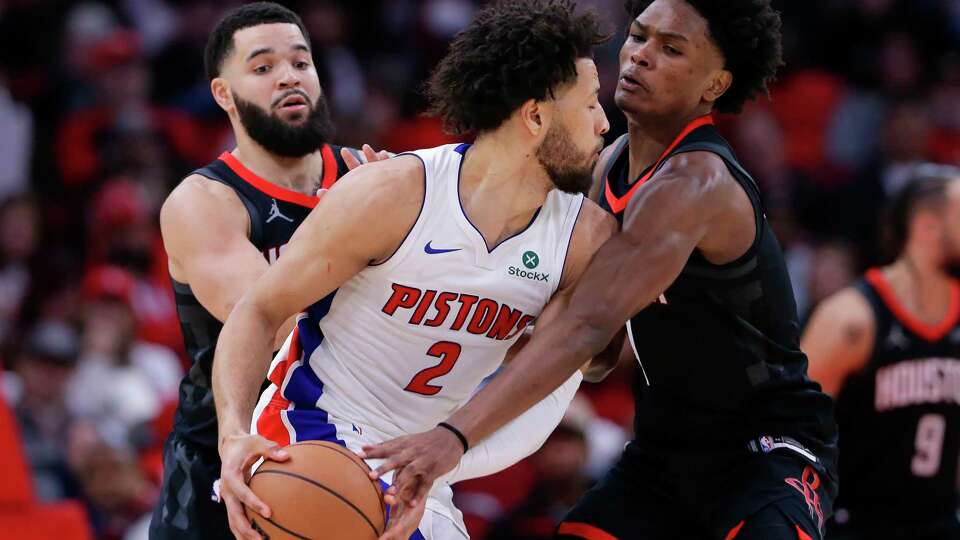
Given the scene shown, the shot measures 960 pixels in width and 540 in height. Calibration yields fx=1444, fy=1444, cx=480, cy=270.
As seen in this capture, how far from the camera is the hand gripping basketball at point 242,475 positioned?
153 inches

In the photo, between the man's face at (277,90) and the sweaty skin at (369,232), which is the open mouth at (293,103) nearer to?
the man's face at (277,90)

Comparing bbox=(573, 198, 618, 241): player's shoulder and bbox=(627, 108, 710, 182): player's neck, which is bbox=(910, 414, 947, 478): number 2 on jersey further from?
bbox=(573, 198, 618, 241): player's shoulder

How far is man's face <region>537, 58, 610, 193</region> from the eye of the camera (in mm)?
4367

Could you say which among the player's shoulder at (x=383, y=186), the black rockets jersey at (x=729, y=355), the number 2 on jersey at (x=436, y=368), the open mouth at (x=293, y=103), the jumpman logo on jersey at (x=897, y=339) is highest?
the player's shoulder at (x=383, y=186)

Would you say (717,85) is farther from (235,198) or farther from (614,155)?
(235,198)

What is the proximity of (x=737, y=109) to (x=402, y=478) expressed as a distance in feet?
6.74

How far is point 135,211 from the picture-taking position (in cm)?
985

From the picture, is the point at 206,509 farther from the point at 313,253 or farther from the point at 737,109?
the point at 737,109

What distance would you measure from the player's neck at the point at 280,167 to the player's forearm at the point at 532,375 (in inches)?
57.6

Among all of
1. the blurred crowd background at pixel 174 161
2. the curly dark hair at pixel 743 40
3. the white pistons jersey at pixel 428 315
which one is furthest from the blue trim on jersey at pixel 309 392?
the blurred crowd background at pixel 174 161

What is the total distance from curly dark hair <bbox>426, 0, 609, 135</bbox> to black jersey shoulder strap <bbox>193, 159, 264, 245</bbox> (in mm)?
1063

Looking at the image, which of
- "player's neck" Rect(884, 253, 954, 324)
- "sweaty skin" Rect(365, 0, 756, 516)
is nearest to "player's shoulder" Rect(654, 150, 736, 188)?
"sweaty skin" Rect(365, 0, 756, 516)

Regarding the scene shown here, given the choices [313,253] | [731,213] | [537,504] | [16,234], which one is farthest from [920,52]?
[313,253]

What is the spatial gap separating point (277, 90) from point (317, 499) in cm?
203
